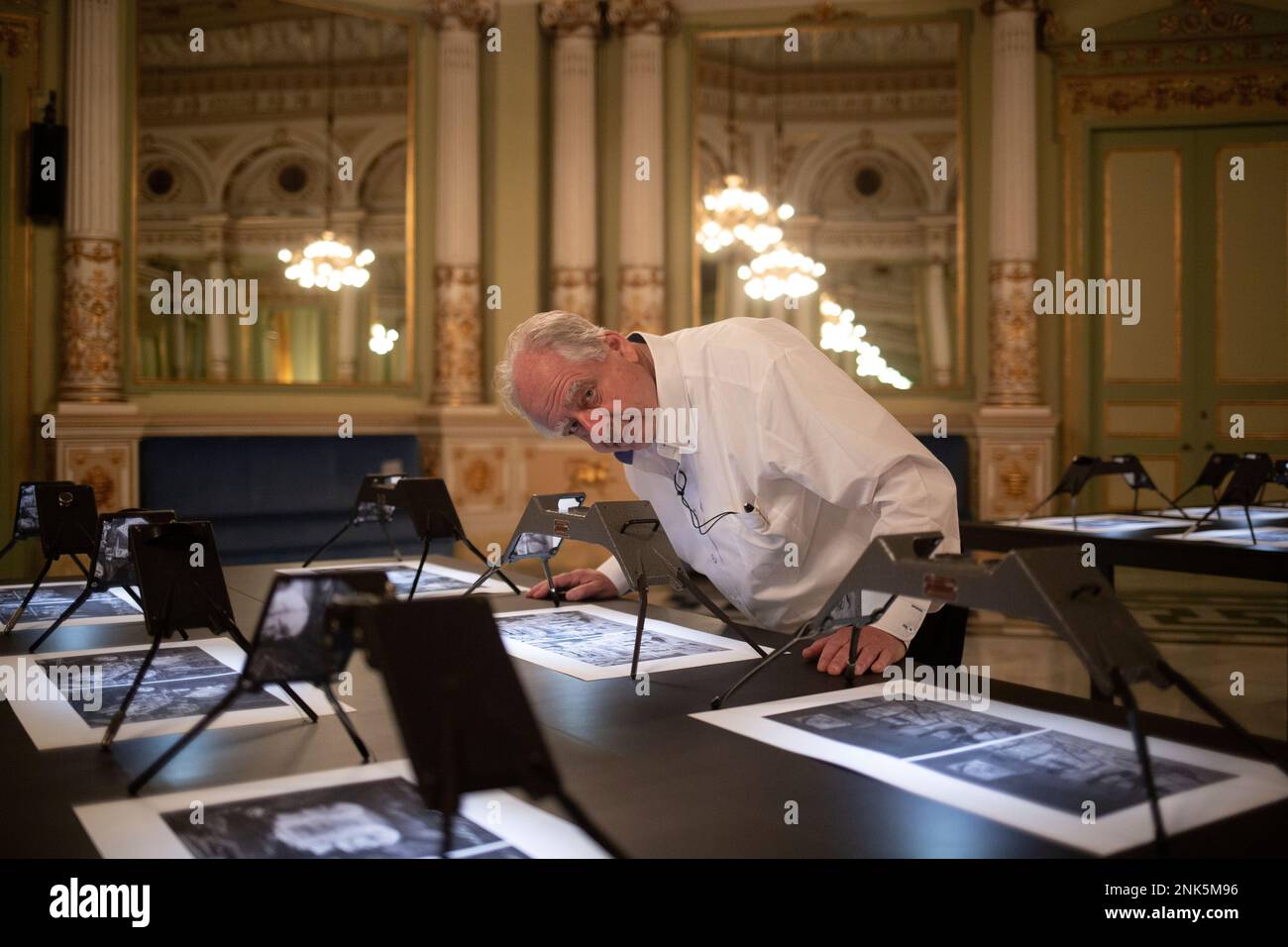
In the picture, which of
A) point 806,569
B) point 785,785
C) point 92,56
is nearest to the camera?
point 785,785

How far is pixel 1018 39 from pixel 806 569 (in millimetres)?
7223

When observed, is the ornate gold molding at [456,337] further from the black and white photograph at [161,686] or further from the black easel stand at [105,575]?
the black and white photograph at [161,686]

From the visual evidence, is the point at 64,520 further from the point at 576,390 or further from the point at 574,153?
the point at 574,153

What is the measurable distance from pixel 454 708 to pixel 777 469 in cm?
118

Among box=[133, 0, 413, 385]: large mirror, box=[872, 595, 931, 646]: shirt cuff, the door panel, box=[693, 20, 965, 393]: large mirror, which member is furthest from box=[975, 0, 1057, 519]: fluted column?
box=[872, 595, 931, 646]: shirt cuff

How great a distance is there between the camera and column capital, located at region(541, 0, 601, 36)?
8094 mm

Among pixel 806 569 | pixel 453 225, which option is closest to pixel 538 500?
pixel 806 569

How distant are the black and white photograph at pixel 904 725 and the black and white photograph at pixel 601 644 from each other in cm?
35

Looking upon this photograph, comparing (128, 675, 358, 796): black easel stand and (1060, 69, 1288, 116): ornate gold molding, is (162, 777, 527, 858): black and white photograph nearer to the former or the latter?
(128, 675, 358, 796): black easel stand

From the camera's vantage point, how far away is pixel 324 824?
3.39ft

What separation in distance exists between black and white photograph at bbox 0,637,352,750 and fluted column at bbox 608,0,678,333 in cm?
651

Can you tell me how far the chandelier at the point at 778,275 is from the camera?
27.4ft

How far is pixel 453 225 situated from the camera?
8.02m
